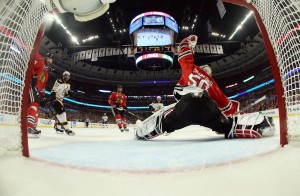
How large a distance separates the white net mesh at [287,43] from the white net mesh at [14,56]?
1189 mm

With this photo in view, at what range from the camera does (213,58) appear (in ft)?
68.3

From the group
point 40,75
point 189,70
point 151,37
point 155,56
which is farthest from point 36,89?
point 155,56

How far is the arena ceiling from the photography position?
12836mm

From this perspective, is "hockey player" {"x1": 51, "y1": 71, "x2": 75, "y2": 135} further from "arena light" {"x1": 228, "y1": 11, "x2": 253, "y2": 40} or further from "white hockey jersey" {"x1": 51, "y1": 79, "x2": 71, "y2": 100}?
"arena light" {"x1": 228, "y1": 11, "x2": 253, "y2": 40}

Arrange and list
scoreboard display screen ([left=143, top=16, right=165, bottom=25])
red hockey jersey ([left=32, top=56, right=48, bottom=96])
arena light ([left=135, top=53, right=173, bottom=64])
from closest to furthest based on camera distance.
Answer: red hockey jersey ([left=32, top=56, right=48, bottom=96]) → scoreboard display screen ([left=143, top=16, right=165, bottom=25]) → arena light ([left=135, top=53, right=173, bottom=64])

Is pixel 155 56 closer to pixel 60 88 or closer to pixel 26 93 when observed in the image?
pixel 60 88

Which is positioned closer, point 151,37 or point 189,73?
point 189,73

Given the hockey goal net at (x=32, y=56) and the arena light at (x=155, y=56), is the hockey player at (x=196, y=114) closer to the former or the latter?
the hockey goal net at (x=32, y=56)

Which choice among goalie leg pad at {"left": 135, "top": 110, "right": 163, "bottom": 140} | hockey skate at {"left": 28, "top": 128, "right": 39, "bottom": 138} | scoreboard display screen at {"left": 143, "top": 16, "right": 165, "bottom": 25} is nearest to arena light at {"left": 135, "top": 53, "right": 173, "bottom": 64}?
scoreboard display screen at {"left": 143, "top": 16, "right": 165, "bottom": 25}

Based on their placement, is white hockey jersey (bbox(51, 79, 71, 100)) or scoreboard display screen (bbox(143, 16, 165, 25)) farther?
scoreboard display screen (bbox(143, 16, 165, 25))

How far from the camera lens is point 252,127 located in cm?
200

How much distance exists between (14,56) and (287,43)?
1609 mm

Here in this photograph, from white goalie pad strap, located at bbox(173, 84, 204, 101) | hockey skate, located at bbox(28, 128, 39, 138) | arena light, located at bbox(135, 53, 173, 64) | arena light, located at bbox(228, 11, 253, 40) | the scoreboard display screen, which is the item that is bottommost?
hockey skate, located at bbox(28, 128, 39, 138)

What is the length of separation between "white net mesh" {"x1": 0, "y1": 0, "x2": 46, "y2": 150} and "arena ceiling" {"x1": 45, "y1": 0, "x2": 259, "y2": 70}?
11.8 m
